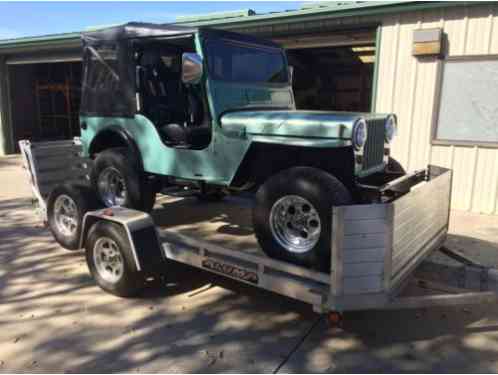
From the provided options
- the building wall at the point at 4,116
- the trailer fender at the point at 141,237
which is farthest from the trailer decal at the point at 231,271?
the building wall at the point at 4,116

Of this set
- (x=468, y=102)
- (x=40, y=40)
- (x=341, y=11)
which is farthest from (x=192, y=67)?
(x=40, y=40)

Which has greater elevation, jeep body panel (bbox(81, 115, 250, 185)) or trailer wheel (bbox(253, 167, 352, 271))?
jeep body panel (bbox(81, 115, 250, 185))

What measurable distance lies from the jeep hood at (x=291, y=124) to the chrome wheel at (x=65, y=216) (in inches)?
86.6

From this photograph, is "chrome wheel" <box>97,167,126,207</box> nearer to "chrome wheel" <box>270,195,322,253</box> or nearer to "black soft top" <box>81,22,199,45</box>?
"black soft top" <box>81,22,199,45</box>

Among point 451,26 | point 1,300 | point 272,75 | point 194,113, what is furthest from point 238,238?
point 451,26

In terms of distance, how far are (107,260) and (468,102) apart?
19.8 ft

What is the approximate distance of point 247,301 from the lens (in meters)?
4.12

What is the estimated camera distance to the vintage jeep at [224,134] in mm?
3416

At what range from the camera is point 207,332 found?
11.7ft

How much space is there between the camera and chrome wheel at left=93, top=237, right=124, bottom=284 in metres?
4.13

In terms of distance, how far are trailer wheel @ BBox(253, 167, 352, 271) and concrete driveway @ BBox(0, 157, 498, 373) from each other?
670mm

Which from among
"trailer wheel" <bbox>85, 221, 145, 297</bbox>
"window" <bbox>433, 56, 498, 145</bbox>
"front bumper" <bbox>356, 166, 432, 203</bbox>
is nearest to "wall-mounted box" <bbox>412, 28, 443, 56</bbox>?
"window" <bbox>433, 56, 498, 145</bbox>

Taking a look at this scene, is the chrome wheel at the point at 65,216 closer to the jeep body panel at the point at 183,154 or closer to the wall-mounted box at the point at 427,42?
the jeep body panel at the point at 183,154

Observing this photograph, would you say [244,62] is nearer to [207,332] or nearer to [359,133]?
[359,133]
